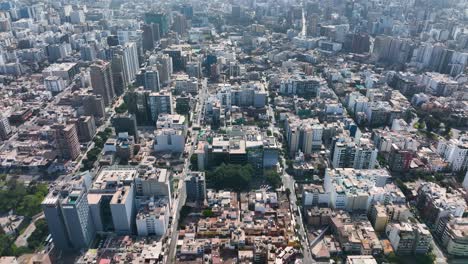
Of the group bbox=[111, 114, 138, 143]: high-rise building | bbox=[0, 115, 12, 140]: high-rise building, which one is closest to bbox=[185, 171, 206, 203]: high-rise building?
bbox=[111, 114, 138, 143]: high-rise building

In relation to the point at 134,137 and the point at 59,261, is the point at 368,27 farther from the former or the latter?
the point at 59,261

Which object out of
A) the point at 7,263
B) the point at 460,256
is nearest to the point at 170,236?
the point at 7,263

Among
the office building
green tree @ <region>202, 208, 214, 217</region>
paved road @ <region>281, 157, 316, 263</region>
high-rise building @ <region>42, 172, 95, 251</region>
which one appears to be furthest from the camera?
green tree @ <region>202, 208, 214, 217</region>

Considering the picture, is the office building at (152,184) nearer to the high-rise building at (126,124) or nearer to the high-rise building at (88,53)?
the high-rise building at (126,124)

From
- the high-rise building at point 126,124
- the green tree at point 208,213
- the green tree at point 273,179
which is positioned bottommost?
the green tree at point 208,213

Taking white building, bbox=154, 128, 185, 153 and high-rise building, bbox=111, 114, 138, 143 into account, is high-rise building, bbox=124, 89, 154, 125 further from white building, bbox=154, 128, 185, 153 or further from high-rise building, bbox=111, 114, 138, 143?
white building, bbox=154, 128, 185, 153

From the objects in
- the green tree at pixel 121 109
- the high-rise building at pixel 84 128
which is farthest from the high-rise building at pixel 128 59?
the high-rise building at pixel 84 128
